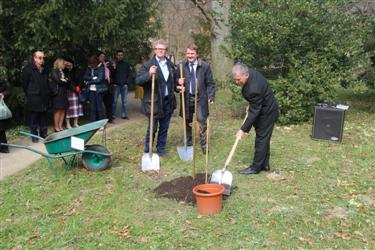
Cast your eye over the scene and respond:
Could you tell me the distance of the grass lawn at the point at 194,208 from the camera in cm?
480

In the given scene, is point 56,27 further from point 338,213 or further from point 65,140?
point 338,213

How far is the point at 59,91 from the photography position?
933 cm

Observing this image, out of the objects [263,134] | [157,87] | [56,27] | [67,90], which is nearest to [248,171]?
[263,134]

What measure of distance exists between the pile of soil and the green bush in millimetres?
4570

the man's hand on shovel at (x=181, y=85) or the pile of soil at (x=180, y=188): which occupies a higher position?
the man's hand on shovel at (x=181, y=85)

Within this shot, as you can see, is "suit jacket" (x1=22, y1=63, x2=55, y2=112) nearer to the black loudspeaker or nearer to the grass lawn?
the grass lawn

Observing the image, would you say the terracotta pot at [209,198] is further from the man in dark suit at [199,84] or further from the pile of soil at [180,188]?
the man in dark suit at [199,84]

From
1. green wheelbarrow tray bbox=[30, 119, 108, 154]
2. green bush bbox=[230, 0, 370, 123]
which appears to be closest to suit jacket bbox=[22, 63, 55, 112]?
green wheelbarrow tray bbox=[30, 119, 108, 154]

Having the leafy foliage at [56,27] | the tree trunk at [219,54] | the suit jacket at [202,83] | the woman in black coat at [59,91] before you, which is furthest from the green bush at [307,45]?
the tree trunk at [219,54]

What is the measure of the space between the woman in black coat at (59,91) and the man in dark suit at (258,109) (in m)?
4.44

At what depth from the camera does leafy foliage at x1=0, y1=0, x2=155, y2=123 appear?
9086mm

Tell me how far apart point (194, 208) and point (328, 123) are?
4.38m

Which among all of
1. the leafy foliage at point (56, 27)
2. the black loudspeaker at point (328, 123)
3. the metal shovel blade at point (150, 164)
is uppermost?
the leafy foliage at point (56, 27)

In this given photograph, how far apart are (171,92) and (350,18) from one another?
5190mm
